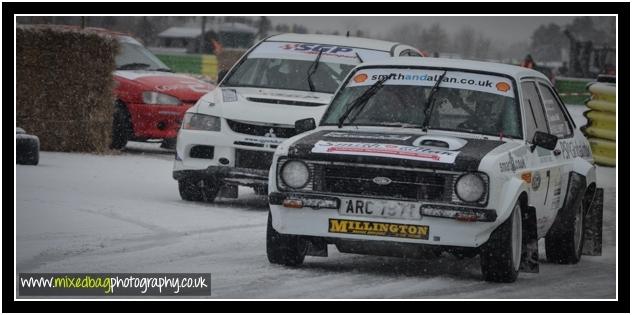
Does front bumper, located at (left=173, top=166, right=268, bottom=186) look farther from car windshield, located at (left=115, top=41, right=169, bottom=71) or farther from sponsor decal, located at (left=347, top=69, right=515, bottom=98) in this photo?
car windshield, located at (left=115, top=41, right=169, bottom=71)

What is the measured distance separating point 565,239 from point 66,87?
8.48m

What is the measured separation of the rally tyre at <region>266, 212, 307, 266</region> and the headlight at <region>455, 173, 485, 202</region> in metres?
1.11

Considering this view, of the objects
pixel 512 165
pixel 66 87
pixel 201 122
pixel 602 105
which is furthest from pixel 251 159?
pixel 602 105

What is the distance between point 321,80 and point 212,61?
30767mm

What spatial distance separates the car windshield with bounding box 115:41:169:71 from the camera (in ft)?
58.2

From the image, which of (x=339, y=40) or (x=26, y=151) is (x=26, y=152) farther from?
(x=339, y=40)

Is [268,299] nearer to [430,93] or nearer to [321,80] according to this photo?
[430,93]

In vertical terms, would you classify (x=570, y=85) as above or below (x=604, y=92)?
above

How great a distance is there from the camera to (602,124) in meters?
19.7

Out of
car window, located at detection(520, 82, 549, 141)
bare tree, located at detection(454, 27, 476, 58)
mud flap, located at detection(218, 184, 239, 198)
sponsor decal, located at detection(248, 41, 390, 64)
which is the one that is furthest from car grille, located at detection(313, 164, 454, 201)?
sponsor decal, located at detection(248, 41, 390, 64)

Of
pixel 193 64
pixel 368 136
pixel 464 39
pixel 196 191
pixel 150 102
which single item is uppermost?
pixel 193 64

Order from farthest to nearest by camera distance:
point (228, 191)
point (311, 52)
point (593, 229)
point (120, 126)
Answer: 1. point (120, 126)
2. point (311, 52)
3. point (228, 191)
4. point (593, 229)

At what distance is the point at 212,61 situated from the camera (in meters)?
43.4

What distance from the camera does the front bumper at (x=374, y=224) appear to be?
830 cm
